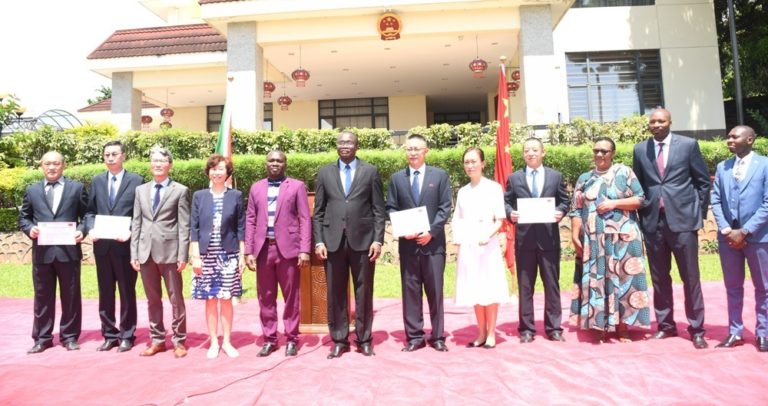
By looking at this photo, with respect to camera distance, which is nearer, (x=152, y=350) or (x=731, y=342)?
(x=731, y=342)

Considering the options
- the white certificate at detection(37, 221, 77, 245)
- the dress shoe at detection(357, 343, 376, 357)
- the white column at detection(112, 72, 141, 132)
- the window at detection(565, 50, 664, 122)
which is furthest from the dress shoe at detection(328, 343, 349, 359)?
the white column at detection(112, 72, 141, 132)

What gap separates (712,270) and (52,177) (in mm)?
9760

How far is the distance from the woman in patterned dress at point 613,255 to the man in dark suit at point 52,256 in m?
5.00

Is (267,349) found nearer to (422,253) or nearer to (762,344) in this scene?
(422,253)

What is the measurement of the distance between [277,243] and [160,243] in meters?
1.12

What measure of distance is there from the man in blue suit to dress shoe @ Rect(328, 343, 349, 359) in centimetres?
330

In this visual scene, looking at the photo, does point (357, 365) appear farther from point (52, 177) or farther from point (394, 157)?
point (394, 157)

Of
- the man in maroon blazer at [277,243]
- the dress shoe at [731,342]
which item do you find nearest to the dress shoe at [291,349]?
the man in maroon blazer at [277,243]

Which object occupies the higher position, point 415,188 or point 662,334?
point 415,188

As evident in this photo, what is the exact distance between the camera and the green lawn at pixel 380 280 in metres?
7.70

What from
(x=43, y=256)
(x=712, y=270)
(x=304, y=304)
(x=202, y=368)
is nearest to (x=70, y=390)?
(x=202, y=368)

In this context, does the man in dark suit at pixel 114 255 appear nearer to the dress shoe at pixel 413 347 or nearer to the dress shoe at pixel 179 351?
the dress shoe at pixel 179 351

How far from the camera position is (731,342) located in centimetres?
412

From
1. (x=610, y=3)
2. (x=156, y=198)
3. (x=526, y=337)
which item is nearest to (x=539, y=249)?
(x=526, y=337)
